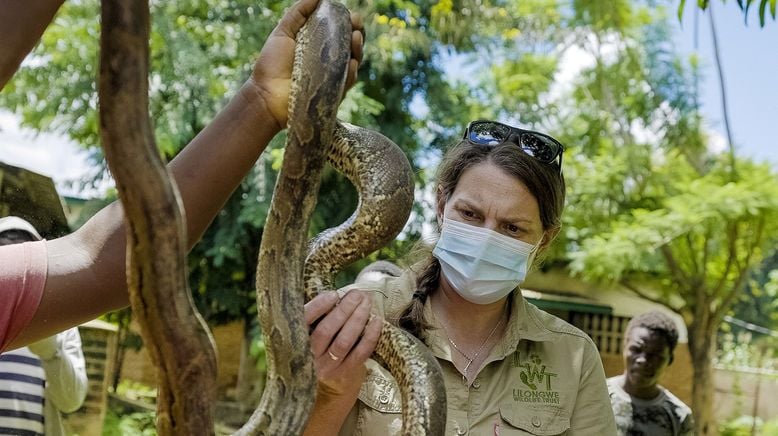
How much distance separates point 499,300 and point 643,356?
3.52 meters

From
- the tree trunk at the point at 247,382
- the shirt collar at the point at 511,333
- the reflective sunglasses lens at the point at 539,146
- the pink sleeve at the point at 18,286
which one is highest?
the reflective sunglasses lens at the point at 539,146

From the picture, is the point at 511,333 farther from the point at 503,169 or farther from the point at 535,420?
the point at 503,169

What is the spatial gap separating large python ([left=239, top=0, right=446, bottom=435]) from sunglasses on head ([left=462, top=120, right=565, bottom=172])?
0.57 metres

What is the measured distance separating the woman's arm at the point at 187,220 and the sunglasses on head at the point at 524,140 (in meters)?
1.01

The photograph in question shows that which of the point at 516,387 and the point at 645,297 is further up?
the point at 516,387

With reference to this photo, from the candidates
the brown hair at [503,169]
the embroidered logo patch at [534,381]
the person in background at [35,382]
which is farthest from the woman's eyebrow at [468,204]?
the person in background at [35,382]

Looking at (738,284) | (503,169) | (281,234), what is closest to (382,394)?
(503,169)

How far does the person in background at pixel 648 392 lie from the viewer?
564cm

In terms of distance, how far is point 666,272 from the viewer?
14.8 metres

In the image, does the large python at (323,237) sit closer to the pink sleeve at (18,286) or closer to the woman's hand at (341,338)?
the woman's hand at (341,338)

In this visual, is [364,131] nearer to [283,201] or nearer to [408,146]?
[283,201]

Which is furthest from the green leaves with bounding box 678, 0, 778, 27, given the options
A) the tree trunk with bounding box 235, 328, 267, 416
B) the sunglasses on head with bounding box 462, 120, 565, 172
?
the tree trunk with bounding box 235, 328, 267, 416

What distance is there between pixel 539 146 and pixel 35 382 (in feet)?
8.91

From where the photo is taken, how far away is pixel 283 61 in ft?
6.22
